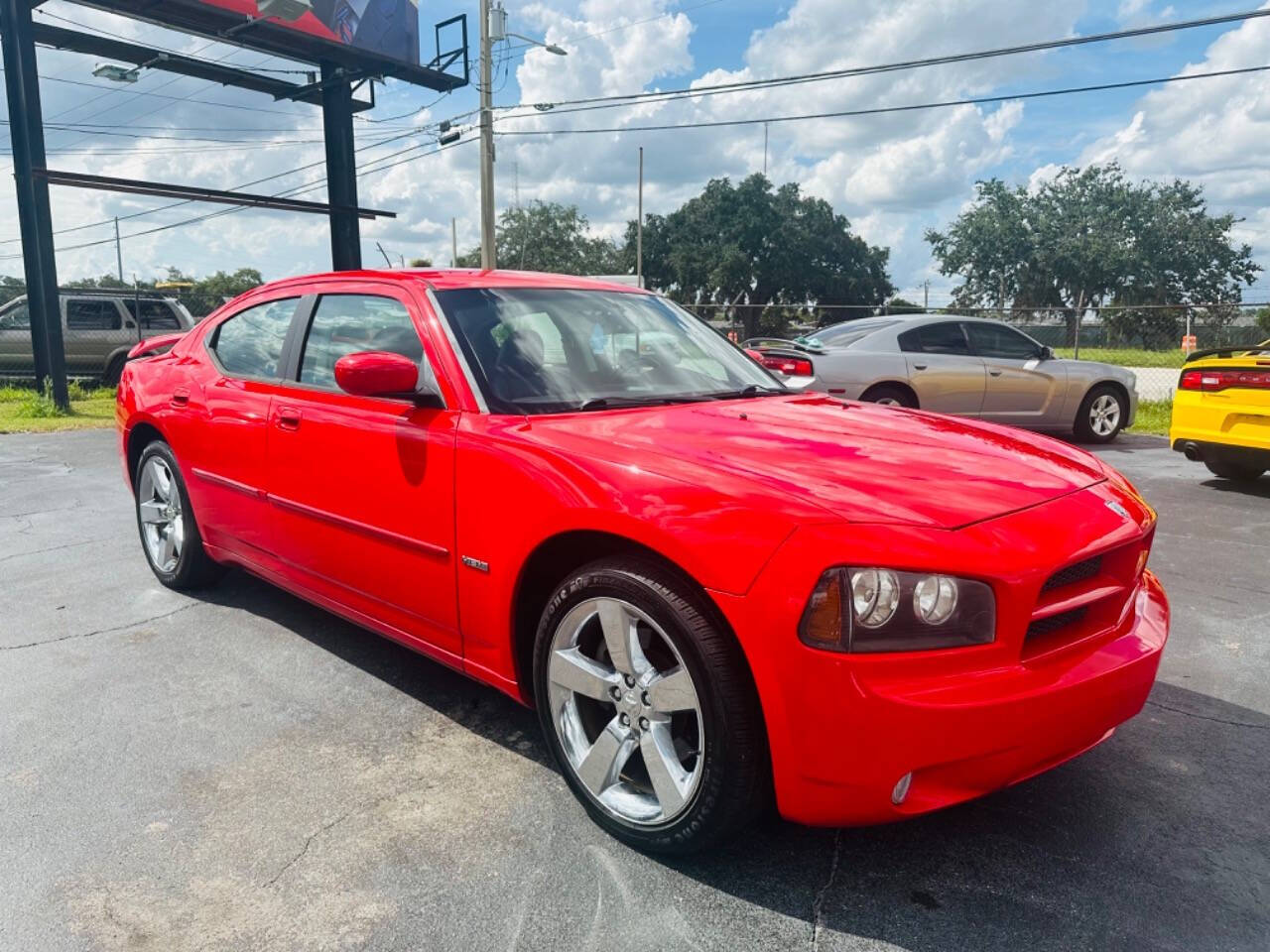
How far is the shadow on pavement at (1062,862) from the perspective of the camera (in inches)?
82.5

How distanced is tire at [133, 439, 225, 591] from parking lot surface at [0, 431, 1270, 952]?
620 millimetres

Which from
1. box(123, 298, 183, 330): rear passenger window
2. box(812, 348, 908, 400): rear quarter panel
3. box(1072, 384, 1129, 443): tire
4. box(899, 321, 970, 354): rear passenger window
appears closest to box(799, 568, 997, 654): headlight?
box(812, 348, 908, 400): rear quarter panel

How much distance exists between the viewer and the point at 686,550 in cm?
214

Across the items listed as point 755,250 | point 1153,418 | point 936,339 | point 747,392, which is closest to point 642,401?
point 747,392

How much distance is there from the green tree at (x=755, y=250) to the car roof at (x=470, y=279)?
5792cm

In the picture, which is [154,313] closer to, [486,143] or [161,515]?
[486,143]

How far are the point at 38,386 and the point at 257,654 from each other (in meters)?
12.3

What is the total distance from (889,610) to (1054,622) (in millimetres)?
515

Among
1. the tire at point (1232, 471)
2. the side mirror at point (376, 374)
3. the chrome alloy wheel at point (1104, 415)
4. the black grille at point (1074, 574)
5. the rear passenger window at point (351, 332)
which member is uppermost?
the rear passenger window at point (351, 332)

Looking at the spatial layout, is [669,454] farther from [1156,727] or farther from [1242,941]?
[1156,727]

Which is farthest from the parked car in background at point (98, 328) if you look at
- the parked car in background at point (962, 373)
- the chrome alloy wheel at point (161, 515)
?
the chrome alloy wheel at point (161, 515)

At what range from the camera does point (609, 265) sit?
69.1 m

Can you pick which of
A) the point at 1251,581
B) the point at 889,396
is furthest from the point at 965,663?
the point at 889,396

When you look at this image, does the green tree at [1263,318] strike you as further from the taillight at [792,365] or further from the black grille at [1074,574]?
the black grille at [1074,574]
